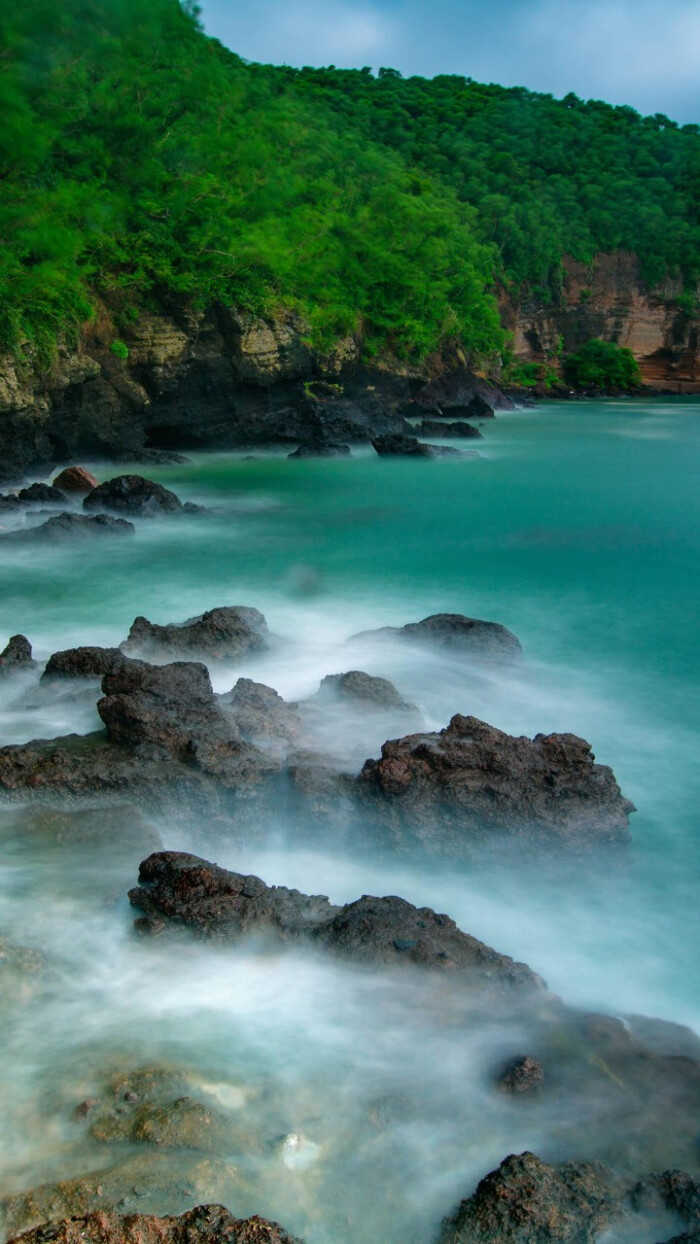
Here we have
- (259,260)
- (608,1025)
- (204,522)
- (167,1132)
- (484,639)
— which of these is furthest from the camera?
(259,260)

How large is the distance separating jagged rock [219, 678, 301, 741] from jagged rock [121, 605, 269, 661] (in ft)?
4.53

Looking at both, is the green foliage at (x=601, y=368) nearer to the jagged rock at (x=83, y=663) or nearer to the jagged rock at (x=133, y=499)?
the jagged rock at (x=133, y=499)

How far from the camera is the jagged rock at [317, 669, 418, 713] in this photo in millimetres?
6902

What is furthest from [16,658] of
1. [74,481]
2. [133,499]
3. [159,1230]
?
[74,481]

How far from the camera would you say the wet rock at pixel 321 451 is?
911 inches

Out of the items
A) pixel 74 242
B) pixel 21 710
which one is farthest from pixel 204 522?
pixel 21 710

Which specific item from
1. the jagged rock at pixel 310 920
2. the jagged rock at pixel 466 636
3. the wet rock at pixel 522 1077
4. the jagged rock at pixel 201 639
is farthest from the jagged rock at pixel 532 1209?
the jagged rock at pixel 466 636

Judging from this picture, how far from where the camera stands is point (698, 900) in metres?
5.08

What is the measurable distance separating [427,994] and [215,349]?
19.2 meters

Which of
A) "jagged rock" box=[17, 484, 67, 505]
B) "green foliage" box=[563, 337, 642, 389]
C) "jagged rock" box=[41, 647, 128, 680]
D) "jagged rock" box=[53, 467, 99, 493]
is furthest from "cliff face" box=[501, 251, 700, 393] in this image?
"jagged rock" box=[41, 647, 128, 680]

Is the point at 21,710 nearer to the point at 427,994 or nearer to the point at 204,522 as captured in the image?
the point at 427,994

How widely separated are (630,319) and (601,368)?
22.2 feet

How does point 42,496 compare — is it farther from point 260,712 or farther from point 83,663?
point 260,712

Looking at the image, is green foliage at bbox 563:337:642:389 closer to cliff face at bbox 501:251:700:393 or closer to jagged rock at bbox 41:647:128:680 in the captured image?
cliff face at bbox 501:251:700:393
